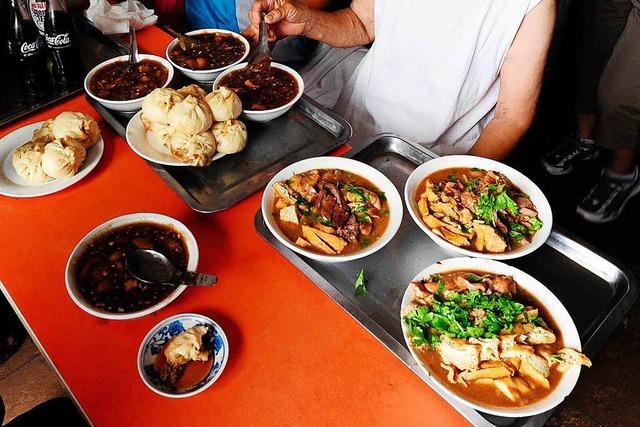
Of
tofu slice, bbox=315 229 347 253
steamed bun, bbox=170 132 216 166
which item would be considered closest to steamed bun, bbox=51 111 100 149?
steamed bun, bbox=170 132 216 166

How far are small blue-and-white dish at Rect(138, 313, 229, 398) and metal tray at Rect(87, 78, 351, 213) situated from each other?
474 millimetres

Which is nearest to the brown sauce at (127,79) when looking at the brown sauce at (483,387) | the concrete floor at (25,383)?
the concrete floor at (25,383)

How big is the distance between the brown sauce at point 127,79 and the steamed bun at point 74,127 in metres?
0.25

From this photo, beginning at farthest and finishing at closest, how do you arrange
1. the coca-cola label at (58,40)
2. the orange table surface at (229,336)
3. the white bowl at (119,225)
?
the coca-cola label at (58,40) → the white bowl at (119,225) → the orange table surface at (229,336)

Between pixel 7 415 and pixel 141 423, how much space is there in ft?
5.61

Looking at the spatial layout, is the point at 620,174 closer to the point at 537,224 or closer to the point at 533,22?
the point at 533,22

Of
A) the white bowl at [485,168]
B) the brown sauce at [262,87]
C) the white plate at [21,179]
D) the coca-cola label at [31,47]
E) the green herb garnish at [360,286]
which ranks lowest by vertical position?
the white plate at [21,179]

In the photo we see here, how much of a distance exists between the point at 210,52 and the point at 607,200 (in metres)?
2.86

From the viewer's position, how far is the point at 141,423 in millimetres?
1196

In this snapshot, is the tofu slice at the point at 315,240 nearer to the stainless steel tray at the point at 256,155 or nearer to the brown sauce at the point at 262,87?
the stainless steel tray at the point at 256,155

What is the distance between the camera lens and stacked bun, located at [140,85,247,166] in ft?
5.70

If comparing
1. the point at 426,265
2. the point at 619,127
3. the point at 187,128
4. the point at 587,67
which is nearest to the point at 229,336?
the point at 426,265

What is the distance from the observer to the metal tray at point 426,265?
1.42 meters

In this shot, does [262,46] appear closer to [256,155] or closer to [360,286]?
[256,155]
